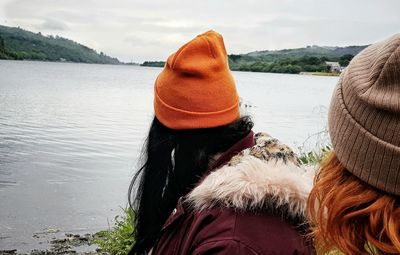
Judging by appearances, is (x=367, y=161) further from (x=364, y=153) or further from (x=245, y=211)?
(x=245, y=211)

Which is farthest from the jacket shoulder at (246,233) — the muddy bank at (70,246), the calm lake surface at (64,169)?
the muddy bank at (70,246)

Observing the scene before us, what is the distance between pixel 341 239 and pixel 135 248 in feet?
4.27

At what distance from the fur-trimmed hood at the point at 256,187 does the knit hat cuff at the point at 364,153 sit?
564 mm

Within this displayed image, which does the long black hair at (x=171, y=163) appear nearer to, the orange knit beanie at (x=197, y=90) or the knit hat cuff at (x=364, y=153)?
the orange knit beanie at (x=197, y=90)

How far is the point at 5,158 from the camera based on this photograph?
20.6 m

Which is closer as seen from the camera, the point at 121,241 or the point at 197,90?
the point at 197,90

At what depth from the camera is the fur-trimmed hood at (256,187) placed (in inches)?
92.7

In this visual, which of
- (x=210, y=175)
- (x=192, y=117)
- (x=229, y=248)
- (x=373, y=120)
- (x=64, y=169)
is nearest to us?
(x=373, y=120)

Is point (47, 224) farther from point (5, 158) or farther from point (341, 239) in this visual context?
point (341, 239)

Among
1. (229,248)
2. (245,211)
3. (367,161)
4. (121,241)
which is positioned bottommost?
(121,241)

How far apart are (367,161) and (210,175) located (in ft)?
2.96

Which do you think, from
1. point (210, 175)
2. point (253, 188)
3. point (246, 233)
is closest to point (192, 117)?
point (210, 175)

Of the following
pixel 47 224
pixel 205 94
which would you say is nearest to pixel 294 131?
pixel 47 224

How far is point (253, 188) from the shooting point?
2.37 meters
